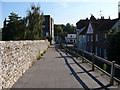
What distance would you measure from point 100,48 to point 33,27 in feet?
55.0

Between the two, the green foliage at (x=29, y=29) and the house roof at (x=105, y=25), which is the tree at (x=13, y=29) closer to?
the green foliage at (x=29, y=29)

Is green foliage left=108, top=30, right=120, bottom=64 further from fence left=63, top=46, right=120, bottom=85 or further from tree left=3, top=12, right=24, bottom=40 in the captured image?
tree left=3, top=12, right=24, bottom=40

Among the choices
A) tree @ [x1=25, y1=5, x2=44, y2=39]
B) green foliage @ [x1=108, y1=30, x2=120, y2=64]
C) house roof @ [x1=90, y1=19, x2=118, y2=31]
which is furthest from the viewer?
tree @ [x1=25, y1=5, x2=44, y2=39]

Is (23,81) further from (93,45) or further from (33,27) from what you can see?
(33,27)

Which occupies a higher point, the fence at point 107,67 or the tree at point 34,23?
the tree at point 34,23

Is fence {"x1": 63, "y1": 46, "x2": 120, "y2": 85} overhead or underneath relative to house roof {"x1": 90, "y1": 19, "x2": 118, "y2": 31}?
underneath

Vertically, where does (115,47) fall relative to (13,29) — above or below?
below

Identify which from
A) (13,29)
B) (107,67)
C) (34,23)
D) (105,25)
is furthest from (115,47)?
(13,29)

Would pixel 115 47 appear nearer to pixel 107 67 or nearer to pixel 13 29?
pixel 107 67

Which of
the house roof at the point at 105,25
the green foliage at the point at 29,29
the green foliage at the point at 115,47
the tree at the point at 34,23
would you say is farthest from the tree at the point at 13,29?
the green foliage at the point at 115,47

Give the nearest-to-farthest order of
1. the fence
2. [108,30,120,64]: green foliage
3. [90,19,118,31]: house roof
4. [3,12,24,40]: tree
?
the fence
[108,30,120,64]: green foliage
[90,19,118,31]: house roof
[3,12,24,40]: tree

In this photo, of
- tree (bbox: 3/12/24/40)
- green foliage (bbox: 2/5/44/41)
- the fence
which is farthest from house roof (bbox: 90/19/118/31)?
tree (bbox: 3/12/24/40)

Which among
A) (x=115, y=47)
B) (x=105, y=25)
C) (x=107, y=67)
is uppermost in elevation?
(x=105, y=25)

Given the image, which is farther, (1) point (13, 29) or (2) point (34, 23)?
(1) point (13, 29)
